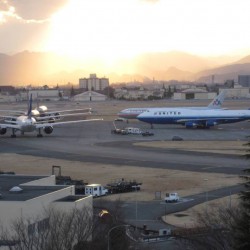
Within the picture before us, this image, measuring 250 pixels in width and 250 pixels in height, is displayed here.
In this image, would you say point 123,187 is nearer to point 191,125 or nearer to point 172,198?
point 172,198

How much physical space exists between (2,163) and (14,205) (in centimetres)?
3214

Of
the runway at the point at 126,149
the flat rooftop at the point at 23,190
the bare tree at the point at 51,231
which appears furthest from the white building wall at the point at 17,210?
the runway at the point at 126,149

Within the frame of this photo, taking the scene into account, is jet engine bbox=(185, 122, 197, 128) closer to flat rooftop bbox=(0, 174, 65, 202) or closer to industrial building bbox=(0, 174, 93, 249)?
flat rooftop bbox=(0, 174, 65, 202)

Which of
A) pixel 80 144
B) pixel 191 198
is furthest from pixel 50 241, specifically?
pixel 80 144

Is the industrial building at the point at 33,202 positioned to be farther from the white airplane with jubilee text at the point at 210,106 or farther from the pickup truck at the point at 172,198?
the white airplane with jubilee text at the point at 210,106

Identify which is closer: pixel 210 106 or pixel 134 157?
pixel 134 157

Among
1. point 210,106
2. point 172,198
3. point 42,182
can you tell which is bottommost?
point 172,198

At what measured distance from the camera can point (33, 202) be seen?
74.7 feet

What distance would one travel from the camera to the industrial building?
2225cm

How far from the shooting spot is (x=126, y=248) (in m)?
21.8

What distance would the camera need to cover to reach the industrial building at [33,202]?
2225cm

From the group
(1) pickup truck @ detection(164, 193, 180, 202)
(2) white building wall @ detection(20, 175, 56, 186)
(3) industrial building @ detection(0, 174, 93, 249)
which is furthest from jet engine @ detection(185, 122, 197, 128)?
(3) industrial building @ detection(0, 174, 93, 249)

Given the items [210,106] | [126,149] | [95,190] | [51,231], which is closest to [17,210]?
[51,231]

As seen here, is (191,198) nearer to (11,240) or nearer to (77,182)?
(77,182)
